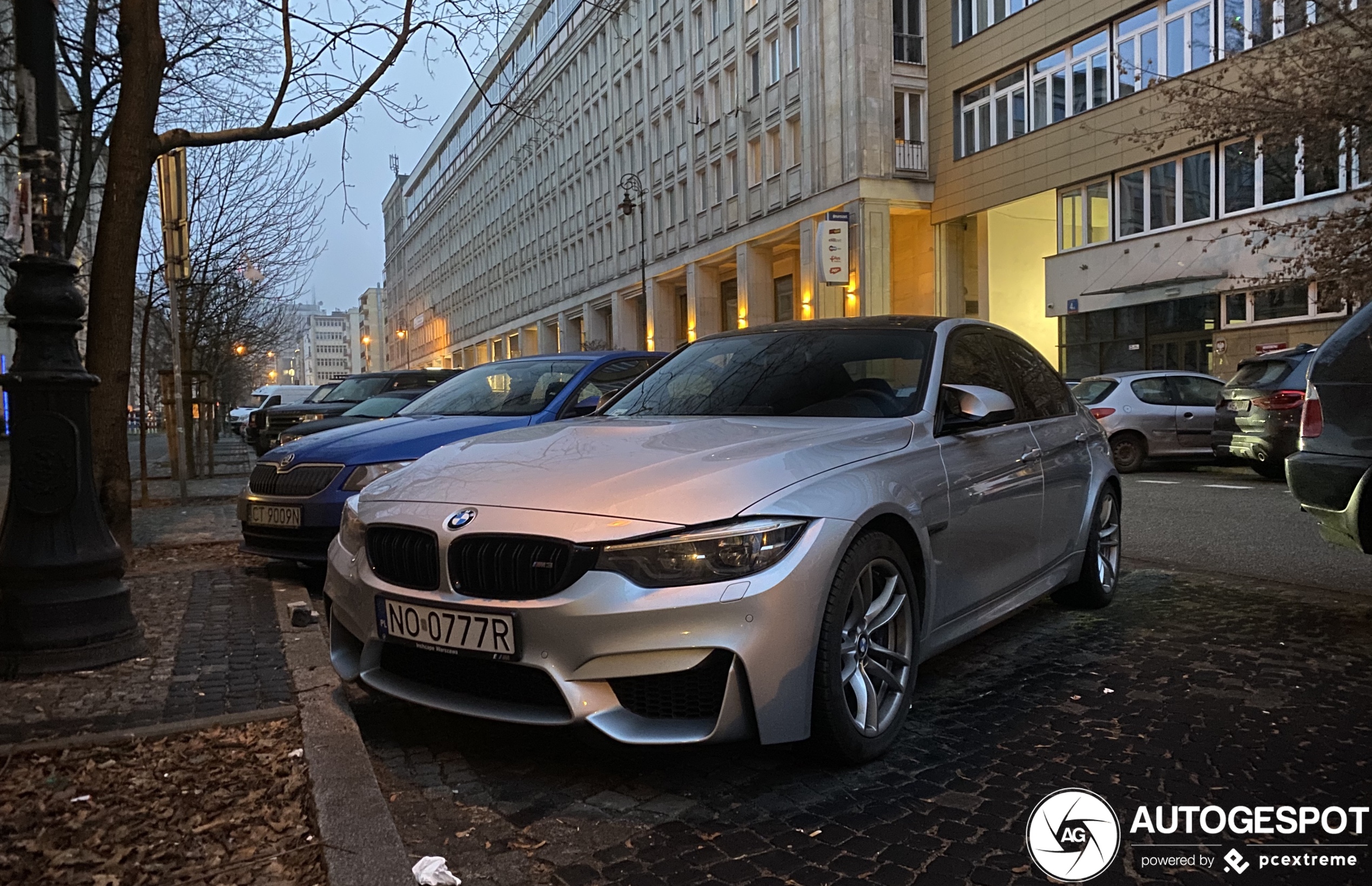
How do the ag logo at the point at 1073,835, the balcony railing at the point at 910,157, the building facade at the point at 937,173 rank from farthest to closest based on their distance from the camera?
the balcony railing at the point at 910,157 → the building facade at the point at 937,173 → the ag logo at the point at 1073,835

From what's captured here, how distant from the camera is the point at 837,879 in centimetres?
259

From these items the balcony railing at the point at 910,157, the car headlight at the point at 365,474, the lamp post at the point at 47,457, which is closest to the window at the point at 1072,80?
the balcony railing at the point at 910,157

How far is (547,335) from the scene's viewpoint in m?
69.6

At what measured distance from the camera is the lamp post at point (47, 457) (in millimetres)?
4598

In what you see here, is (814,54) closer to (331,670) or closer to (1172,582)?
(1172,582)

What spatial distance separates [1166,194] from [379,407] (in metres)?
22.0

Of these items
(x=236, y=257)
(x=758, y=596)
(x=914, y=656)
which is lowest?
(x=914, y=656)

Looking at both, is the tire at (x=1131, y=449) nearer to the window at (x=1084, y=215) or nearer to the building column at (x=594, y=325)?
the window at (x=1084, y=215)

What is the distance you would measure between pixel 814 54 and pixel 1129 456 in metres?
25.4

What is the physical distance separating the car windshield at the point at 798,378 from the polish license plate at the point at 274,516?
2659 mm

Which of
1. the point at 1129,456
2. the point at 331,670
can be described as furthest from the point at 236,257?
the point at 331,670

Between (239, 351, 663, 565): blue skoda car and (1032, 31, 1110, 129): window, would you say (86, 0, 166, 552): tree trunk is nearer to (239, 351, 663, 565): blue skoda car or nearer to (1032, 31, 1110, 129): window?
(239, 351, 663, 565): blue skoda car

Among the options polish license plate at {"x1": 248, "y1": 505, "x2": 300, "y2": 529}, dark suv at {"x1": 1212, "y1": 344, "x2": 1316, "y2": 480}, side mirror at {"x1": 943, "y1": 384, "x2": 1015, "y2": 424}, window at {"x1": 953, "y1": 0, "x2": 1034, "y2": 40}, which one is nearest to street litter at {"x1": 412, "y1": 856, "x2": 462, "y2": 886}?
side mirror at {"x1": 943, "y1": 384, "x2": 1015, "y2": 424}

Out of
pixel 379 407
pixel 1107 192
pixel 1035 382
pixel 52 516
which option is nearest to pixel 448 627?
pixel 52 516
